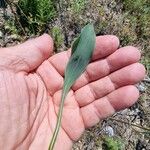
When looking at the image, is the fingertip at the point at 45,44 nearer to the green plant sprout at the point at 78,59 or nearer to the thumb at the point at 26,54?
the thumb at the point at 26,54

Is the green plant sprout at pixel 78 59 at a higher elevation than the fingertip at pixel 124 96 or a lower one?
higher

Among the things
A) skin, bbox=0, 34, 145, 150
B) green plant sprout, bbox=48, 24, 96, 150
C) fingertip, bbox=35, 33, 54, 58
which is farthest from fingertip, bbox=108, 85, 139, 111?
fingertip, bbox=35, 33, 54, 58

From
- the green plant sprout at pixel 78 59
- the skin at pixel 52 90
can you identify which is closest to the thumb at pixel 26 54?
the skin at pixel 52 90

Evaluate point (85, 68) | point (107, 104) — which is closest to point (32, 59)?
point (85, 68)

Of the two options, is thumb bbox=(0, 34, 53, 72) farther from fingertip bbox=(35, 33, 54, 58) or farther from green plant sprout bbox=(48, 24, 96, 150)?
green plant sprout bbox=(48, 24, 96, 150)

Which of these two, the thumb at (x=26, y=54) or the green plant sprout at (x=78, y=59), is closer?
the green plant sprout at (x=78, y=59)

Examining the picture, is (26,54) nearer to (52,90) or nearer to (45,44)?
(45,44)

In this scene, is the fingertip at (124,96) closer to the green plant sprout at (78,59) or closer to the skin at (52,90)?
the skin at (52,90)
